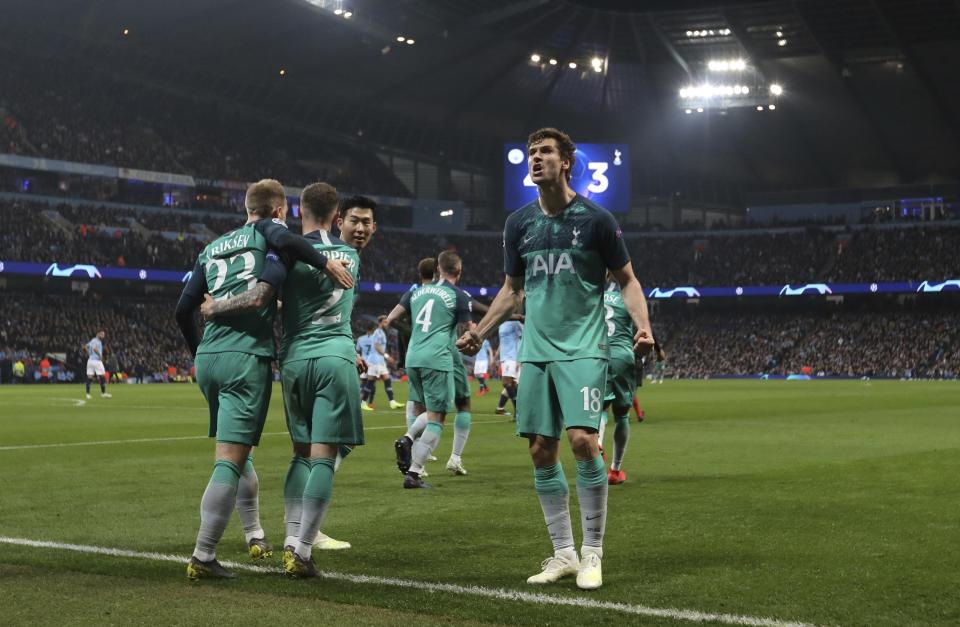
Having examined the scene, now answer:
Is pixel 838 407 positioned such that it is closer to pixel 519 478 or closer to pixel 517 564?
pixel 519 478

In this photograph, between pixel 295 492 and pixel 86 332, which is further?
pixel 86 332

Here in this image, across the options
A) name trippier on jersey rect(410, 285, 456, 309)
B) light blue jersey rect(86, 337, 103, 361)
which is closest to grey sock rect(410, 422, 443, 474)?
name trippier on jersey rect(410, 285, 456, 309)

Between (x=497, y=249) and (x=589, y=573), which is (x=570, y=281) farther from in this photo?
(x=497, y=249)

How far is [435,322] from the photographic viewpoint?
40.2 feet

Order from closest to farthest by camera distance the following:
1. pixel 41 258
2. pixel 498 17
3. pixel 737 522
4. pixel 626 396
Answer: pixel 737 522 → pixel 626 396 → pixel 41 258 → pixel 498 17

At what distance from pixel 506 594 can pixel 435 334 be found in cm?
629

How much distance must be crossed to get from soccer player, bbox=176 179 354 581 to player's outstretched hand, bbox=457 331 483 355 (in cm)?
78

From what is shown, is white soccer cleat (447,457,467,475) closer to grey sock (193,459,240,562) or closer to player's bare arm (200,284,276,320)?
grey sock (193,459,240,562)

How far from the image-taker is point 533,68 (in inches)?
2805

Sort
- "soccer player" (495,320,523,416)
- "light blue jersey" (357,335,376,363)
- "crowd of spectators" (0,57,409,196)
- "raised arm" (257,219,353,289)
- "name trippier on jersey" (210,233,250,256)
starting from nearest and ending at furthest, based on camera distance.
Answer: "raised arm" (257,219,353,289)
"name trippier on jersey" (210,233,250,256)
"soccer player" (495,320,523,416)
"light blue jersey" (357,335,376,363)
"crowd of spectators" (0,57,409,196)

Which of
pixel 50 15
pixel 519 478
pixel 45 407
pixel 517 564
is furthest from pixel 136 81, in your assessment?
pixel 517 564

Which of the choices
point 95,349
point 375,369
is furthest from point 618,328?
point 95,349

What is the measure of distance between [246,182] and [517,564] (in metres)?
64.5

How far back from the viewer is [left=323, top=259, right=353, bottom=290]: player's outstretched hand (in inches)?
Answer: 268
